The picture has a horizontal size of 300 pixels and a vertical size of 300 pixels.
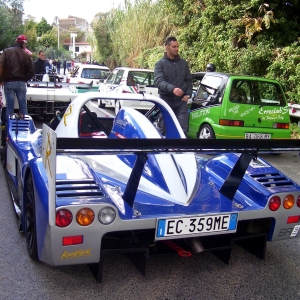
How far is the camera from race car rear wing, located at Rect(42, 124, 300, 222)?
7.78 feet

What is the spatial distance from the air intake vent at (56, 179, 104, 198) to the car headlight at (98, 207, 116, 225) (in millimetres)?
171

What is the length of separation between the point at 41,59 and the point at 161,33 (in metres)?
11.7

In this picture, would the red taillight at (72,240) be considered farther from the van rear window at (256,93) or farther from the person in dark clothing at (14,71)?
the van rear window at (256,93)

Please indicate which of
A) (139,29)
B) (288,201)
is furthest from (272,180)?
(139,29)

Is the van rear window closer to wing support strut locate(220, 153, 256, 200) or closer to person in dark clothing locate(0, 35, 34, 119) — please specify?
person in dark clothing locate(0, 35, 34, 119)

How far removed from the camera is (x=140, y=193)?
323 centimetres

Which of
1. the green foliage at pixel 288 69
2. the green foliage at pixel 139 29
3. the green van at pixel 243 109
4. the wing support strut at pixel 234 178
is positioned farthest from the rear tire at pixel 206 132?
the green foliage at pixel 139 29

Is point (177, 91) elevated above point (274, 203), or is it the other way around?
point (177, 91)

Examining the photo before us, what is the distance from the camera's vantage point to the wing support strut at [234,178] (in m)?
3.14

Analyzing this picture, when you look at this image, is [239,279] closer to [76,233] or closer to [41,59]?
[76,233]

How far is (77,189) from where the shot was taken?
2844 millimetres

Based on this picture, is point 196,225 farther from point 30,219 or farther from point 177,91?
point 177,91

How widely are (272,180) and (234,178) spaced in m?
0.45

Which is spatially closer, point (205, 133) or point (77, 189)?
point (77, 189)
